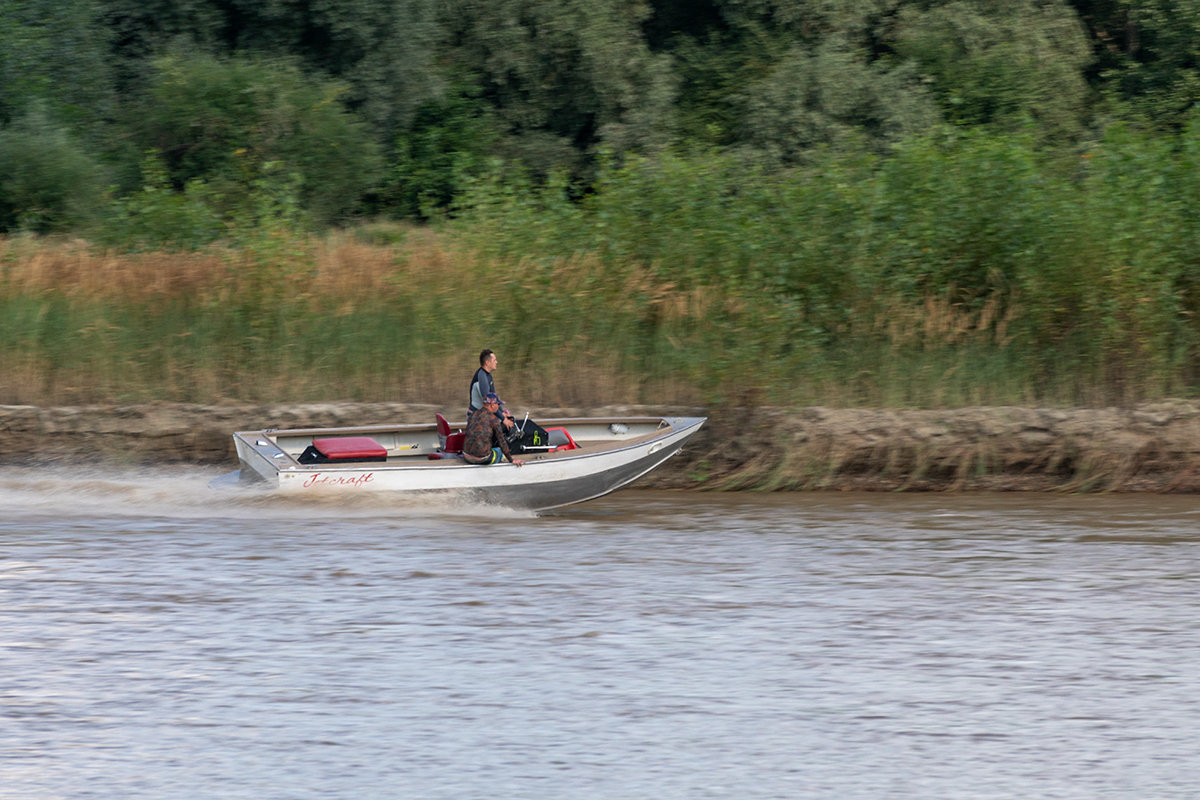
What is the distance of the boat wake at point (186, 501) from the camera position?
12188 millimetres

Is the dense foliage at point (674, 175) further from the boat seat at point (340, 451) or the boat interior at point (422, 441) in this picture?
the boat seat at point (340, 451)

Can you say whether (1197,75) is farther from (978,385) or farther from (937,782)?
(937,782)

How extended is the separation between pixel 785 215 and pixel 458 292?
4437 millimetres

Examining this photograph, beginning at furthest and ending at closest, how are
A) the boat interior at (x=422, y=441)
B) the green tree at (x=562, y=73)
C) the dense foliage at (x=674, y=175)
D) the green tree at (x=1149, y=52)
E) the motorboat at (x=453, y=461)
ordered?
the green tree at (x=562, y=73)
the green tree at (x=1149, y=52)
the dense foliage at (x=674, y=175)
the boat interior at (x=422, y=441)
the motorboat at (x=453, y=461)

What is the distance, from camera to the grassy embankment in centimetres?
1611

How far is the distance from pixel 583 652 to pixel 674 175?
10798 mm

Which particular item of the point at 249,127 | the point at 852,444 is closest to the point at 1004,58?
the point at 249,127

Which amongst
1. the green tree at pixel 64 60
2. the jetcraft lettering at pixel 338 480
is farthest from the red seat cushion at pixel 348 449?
the green tree at pixel 64 60

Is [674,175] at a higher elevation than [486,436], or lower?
higher

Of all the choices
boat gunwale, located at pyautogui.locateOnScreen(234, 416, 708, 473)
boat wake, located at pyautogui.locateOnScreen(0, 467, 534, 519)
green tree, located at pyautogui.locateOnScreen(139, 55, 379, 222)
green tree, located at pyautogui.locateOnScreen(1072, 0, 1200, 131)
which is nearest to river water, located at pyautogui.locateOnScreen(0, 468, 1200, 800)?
boat wake, located at pyautogui.locateOnScreen(0, 467, 534, 519)

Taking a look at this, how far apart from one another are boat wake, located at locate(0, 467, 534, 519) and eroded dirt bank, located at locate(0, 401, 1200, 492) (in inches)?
→ 22.6

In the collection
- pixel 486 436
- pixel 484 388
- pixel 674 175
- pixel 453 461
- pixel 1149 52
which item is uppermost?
pixel 1149 52

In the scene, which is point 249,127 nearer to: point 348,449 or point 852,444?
point 348,449

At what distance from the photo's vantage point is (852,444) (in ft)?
49.1
